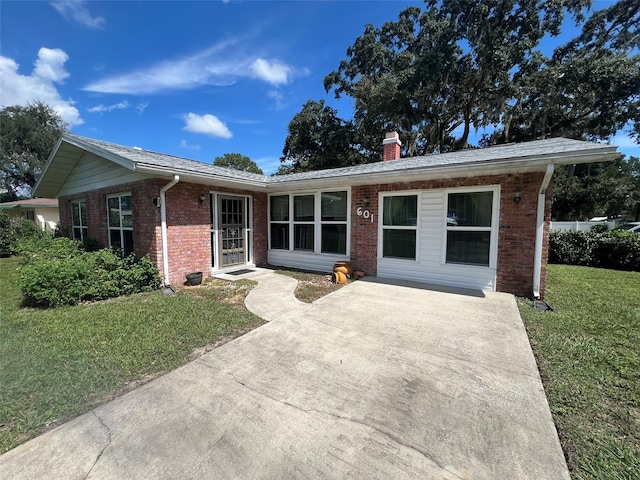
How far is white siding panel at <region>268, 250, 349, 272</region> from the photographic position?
802 cm

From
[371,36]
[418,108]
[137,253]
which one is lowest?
[137,253]

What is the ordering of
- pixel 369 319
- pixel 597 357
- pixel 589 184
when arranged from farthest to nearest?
pixel 589 184, pixel 369 319, pixel 597 357

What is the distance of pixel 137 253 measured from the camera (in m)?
6.89

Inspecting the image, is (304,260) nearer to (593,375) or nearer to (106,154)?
(106,154)

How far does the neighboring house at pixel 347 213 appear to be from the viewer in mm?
5438

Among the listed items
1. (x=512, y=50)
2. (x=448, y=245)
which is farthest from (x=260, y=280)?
(x=512, y=50)

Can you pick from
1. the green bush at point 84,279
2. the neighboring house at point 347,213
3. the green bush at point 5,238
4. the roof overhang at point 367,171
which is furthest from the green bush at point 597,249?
the green bush at point 5,238

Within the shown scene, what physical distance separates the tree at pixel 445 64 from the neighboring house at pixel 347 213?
8.63m

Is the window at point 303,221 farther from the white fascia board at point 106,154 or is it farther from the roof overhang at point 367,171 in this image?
the white fascia board at point 106,154

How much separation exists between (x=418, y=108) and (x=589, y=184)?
42.6ft

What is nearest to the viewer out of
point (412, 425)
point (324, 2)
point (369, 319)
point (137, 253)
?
point (412, 425)

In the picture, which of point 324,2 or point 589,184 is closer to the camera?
point 324,2

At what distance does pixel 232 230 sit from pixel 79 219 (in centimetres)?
651

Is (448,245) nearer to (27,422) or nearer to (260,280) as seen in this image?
(260,280)
